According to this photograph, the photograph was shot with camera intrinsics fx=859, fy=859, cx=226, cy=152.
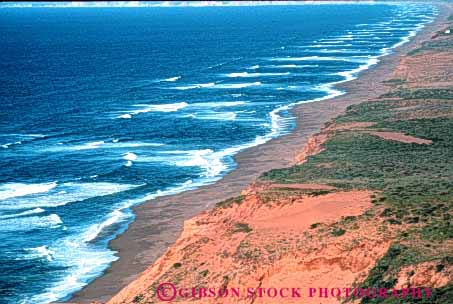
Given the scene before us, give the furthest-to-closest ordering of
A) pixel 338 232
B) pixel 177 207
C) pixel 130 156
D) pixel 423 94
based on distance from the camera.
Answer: pixel 423 94 < pixel 130 156 < pixel 177 207 < pixel 338 232

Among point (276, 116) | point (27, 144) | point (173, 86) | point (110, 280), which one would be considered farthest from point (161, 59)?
point (110, 280)

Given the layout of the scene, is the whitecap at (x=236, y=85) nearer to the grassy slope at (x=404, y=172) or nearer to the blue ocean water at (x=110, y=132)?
the blue ocean water at (x=110, y=132)

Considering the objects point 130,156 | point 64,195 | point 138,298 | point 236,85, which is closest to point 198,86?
point 236,85

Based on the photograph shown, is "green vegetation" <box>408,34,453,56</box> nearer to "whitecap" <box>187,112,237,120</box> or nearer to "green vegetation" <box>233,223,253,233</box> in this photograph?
"whitecap" <box>187,112,237,120</box>

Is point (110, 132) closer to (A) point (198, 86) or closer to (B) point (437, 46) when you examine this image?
(A) point (198, 86)

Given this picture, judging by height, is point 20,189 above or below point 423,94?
above
